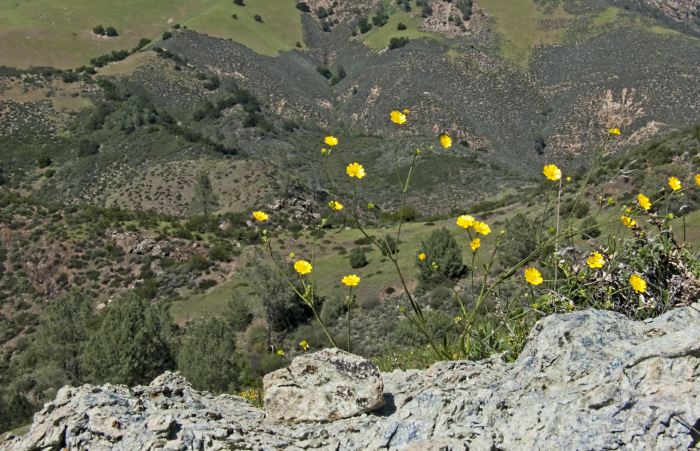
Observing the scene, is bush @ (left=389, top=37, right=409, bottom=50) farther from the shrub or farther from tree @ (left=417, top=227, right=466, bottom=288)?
tree @ (left=417, top=227, right=466, bottom=288)

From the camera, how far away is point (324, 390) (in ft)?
13.2

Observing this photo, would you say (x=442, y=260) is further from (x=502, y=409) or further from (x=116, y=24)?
(x=116, y=24)

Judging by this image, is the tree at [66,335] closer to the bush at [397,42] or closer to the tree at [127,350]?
the tree at [127,350]

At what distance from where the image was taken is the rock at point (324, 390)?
3873 millimetres

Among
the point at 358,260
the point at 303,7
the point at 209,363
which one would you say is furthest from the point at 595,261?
the point at 303,7

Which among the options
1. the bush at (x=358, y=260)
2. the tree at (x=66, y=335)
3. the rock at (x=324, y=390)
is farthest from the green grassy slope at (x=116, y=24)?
the rock at (x=324, y=390)

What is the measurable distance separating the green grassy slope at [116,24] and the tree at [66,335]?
286ft

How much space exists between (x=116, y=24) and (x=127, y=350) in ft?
389

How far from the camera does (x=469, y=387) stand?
361 cm

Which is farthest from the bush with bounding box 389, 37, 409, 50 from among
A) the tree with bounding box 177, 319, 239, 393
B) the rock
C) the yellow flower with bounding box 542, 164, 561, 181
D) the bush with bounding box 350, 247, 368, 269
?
the rock

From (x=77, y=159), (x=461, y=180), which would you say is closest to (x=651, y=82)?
(x=461, y=180)

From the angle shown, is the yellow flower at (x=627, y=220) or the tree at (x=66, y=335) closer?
the yellow flower at (x=627, y=220)

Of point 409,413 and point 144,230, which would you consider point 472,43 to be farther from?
point 409,413

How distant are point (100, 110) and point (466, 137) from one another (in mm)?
55032
